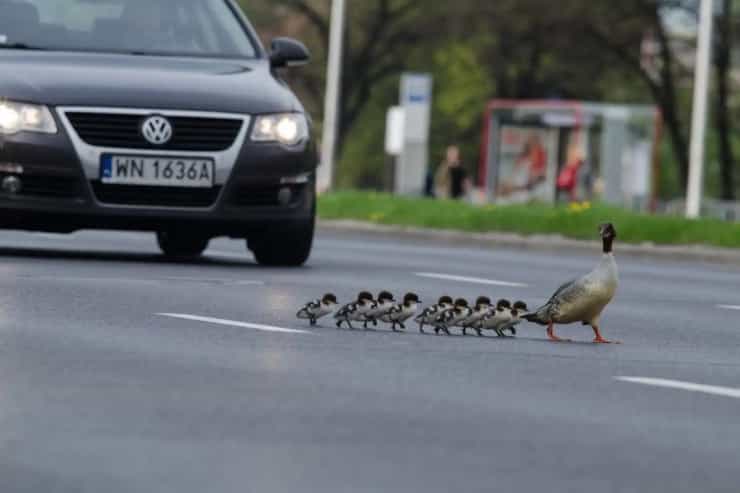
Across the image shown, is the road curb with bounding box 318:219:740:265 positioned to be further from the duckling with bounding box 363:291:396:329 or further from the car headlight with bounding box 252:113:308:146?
the duckling with bounding box 363:291:396:329

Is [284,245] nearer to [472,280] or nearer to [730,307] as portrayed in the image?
[472,280]

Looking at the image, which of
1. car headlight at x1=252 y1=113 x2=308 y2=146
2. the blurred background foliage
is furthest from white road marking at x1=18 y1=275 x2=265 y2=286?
the blurred background foliage

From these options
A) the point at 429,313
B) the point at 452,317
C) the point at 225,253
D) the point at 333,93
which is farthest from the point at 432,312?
the point at 333,93

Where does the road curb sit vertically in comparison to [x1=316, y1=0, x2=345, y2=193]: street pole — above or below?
below

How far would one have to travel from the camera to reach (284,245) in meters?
16.4

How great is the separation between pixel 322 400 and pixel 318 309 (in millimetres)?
3382

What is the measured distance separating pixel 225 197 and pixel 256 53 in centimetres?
154

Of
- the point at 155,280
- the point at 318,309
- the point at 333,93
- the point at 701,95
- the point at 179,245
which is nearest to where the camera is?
the point at 318,309


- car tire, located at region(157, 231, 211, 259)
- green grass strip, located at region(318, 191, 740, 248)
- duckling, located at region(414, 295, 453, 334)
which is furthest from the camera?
green grass strip, located at region(318, 191, 740, 248)

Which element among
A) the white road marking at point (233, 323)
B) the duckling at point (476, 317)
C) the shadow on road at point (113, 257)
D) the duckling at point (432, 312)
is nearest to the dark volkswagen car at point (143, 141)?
the shadow on road at point (113, 257)

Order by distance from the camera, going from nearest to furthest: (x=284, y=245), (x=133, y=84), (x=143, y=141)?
(x=143, y=141), (x=133, y=84), (x=284, y=245)

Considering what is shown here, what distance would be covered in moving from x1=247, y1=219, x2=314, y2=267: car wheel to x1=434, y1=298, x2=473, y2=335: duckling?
506 cm

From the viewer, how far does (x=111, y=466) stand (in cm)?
627

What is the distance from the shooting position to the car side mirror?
647 inches
